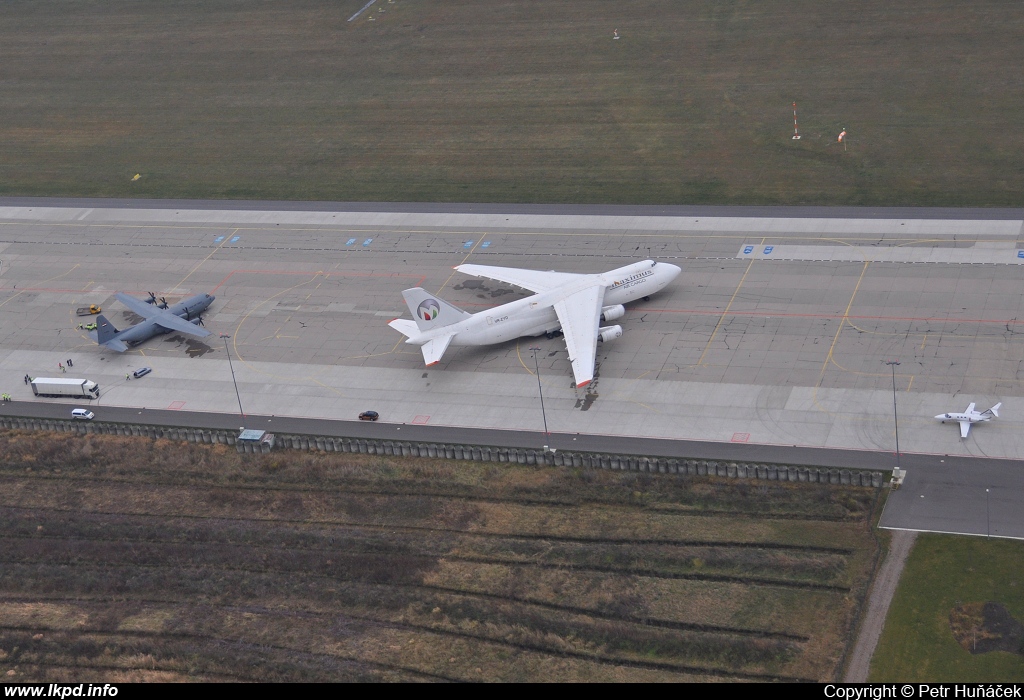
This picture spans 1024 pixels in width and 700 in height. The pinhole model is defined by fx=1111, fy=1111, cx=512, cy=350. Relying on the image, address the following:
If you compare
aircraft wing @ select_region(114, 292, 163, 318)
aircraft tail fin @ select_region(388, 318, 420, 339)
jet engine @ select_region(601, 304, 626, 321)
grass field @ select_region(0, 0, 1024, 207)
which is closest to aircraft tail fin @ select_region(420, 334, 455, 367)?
aircraft tail fin @ select_region(388, 318, 420, 339)

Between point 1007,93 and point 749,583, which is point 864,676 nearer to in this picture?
point 749,583

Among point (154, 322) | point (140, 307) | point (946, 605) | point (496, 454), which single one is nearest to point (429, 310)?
point (496, 454)

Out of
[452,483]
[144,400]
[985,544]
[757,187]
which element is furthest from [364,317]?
[985,544]

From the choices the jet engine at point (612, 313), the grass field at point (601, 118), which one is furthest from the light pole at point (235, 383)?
the jet engine at point (612, 313)

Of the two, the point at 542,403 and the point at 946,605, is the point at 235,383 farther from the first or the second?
the point at 946,605

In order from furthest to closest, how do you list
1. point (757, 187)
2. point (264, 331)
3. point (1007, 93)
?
point (1007, 93)
point (757, 187)
point (264, 331)

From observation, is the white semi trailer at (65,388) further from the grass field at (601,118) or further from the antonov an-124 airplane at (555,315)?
the grass field at (601,118)

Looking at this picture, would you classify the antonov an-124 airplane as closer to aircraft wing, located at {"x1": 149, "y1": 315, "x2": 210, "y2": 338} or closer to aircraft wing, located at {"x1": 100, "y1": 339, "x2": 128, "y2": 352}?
aircraft wing, located at {"x1": 149, "y1": 315, "x2": 210, "y2": 338}
